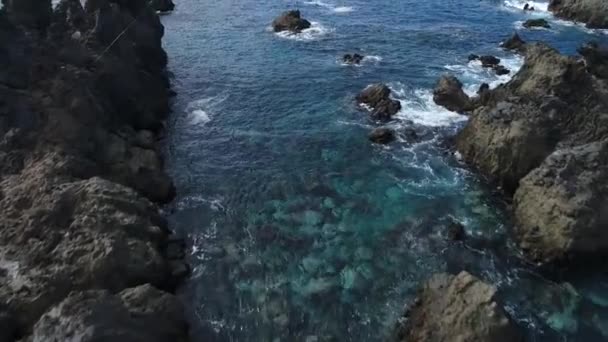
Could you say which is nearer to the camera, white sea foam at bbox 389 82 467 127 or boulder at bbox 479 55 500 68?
white sea foam at bbox 389 82 467 127

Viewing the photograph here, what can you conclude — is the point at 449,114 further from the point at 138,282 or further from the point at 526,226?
the point at 138,282

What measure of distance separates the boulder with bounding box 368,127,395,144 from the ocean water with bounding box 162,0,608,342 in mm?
832

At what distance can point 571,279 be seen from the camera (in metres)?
33.8

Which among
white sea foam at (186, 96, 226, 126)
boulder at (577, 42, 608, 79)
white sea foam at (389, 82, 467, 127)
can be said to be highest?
boulder at (577, 42, 608, 79)

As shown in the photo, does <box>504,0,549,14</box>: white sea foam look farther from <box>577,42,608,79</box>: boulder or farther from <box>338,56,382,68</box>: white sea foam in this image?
<box>577,42,608,79</box>: boulder

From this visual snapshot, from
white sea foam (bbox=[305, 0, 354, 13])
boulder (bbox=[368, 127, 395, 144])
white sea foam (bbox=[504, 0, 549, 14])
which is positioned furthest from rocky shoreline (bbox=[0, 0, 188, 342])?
white sea foam (bbox=[504, 0, 549, 14])

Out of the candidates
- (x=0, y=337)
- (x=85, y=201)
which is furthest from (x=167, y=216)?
(x=0, y=337)

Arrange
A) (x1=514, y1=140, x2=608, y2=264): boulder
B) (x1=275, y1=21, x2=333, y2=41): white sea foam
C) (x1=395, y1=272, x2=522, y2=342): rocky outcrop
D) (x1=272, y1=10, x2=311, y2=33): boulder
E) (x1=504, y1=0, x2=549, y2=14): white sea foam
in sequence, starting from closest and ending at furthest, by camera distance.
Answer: (x1=395, y1=272, x2=522, y2=342): rocky outcrop
(x1=514, y1=140, x2=608, y2=264): boulder
(x1=275, y1=21, x2=333, y2=41): white sea foam
(x1=272, y1=10, x2=311, y2=33): boulder
(x1=504, y1=0, x2=549, y2=14): white sea foam

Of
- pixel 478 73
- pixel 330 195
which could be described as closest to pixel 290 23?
pixel 478 73

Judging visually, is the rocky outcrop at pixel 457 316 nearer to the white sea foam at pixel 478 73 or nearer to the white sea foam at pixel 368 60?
the white sea foam at pixel 478 73

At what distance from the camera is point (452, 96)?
55.4m

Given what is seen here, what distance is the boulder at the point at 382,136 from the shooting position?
4959cm

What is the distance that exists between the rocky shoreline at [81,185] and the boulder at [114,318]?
0.06 meters

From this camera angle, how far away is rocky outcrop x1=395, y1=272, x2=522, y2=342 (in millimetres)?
27422
